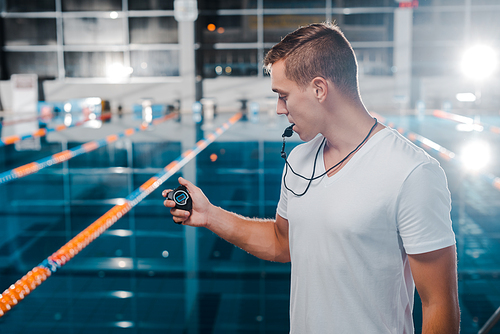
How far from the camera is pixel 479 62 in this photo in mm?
16422

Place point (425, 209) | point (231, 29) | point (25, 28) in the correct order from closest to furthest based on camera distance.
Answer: point (425, 209) → point (25, 28) → point (231, 29)

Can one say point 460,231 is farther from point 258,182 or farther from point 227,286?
point 258,182

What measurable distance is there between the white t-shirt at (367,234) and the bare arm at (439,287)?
0.10 feet

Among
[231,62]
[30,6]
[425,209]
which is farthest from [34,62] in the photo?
[425,209]

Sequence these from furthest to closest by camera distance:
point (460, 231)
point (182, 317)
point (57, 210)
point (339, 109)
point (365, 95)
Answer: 1. point (365, 95)
2. point (57, 210)
3. point (460, 231)
4. point (182, 317)
5. point (339, 109)

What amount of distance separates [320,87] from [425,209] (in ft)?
1.10

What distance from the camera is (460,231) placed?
14.3 feet

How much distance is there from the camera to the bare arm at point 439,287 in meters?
1.04

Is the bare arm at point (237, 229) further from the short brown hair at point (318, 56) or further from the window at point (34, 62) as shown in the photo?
the window at point (34, 62)

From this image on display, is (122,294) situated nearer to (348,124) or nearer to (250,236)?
(250,236)

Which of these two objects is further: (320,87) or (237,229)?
(237,229)

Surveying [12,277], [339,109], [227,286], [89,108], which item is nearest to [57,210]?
[12,277]

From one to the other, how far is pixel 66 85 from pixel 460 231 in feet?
51.9

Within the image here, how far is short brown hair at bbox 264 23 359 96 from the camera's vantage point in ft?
3.64
